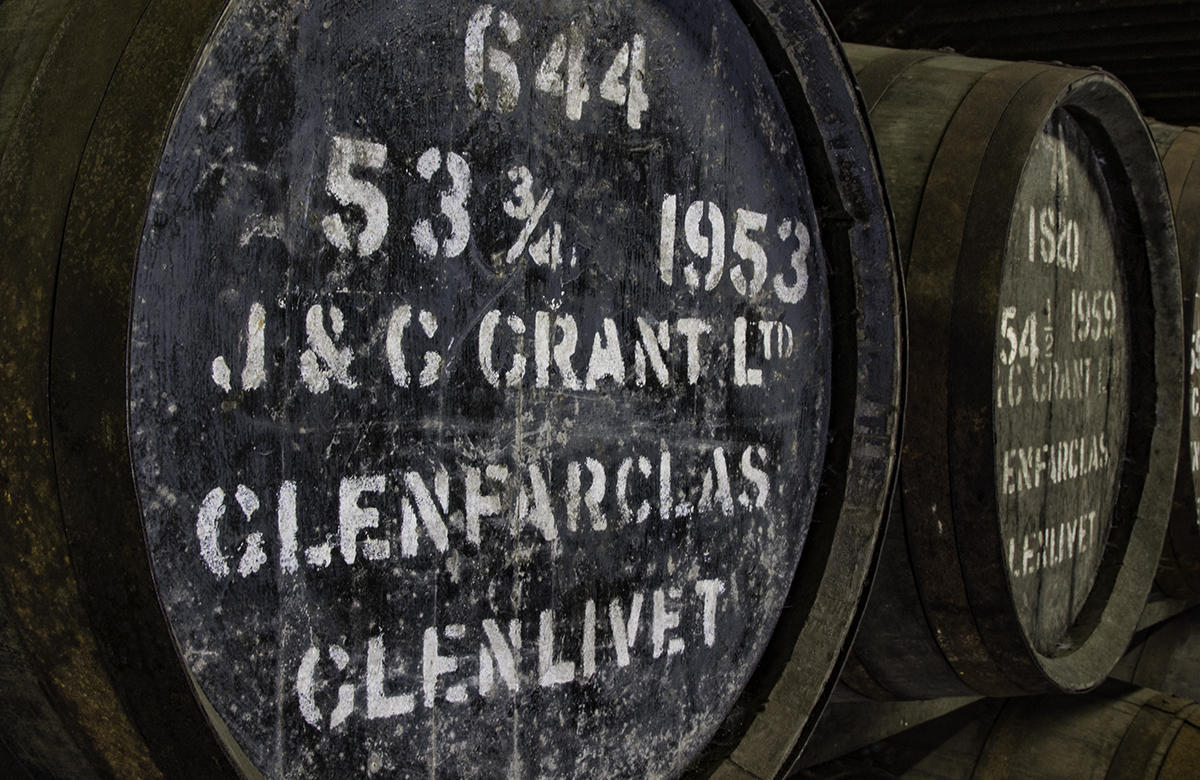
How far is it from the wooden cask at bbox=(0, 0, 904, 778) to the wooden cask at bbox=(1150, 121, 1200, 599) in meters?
1.90

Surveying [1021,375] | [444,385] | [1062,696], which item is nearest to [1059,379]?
[1021,375]

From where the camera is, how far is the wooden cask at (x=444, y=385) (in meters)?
0.76

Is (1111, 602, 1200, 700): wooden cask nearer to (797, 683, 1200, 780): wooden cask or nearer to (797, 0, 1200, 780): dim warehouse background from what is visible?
(797, 0, 1200, 780): dim warehouse background

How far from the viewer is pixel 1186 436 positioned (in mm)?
2783

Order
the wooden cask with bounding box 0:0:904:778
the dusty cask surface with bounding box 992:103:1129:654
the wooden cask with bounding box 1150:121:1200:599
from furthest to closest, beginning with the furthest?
the wooden cask with bounding box 1150:121:1200:599
the dusty cask surface with bounding box 992:103:1129:654
the wooden cask with bounding box 0:0:904:778

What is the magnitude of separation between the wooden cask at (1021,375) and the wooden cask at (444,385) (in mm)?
301

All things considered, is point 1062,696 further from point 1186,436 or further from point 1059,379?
point 1059,379

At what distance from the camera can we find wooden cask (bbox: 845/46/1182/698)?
1748mm

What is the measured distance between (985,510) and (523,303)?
1.03m

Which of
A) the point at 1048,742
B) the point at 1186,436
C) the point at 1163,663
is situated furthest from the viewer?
the point at 1163,663

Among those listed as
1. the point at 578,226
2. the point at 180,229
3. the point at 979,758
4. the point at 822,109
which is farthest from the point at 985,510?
the point at 180,229

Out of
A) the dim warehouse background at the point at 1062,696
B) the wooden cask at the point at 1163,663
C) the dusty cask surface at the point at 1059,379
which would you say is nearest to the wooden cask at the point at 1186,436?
the dim warehouse background at the point at 1062,696

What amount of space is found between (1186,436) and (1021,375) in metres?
1.16


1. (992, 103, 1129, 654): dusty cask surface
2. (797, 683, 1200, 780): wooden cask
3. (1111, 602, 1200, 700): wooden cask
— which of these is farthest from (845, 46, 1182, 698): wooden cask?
(1111, 602, 1200, 700): wooden cask
